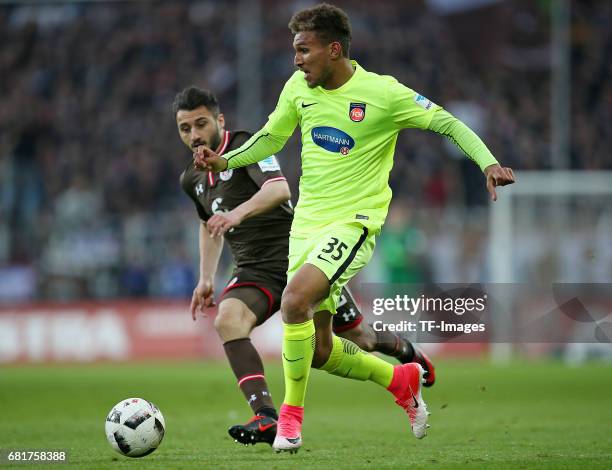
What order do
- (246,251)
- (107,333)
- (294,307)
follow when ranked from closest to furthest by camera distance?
1. (294,307)
2. (246,251)
3. (107,333)

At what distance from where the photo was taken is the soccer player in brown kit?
737 cm

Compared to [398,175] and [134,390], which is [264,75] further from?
[134,390]

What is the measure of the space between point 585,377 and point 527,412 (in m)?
4.29

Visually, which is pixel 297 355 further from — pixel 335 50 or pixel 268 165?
pixel 335 50

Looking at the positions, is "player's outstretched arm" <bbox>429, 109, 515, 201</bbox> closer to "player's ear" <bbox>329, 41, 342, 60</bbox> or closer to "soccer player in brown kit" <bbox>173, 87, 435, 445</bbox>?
"player's ear" <bbox>329, 41, 342, 60</bbox>

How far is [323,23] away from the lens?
679 cm

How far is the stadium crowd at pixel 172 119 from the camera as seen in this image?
18.4m

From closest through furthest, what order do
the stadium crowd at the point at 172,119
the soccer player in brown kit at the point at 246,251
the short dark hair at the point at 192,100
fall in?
the soccer player in brown kit at the point at 246,251 < the short dark hair at the point at 192,100 < the stadium crowd at the point at 172,119

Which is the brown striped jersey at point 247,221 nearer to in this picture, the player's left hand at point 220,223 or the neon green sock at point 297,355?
the player's left hand at point 220,223

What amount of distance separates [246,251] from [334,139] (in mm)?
1326

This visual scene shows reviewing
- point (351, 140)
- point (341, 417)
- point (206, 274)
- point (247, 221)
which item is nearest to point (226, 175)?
point (247, 221)

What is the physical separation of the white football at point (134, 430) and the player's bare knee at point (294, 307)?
99cm

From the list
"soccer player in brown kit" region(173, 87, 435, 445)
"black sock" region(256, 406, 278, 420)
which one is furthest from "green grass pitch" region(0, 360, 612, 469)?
"soccer player in brown kit" region(173, 87, 435, 445)

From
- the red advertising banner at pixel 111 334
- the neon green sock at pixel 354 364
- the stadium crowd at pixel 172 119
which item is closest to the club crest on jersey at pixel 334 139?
the neon green sock at pixel 354 364
